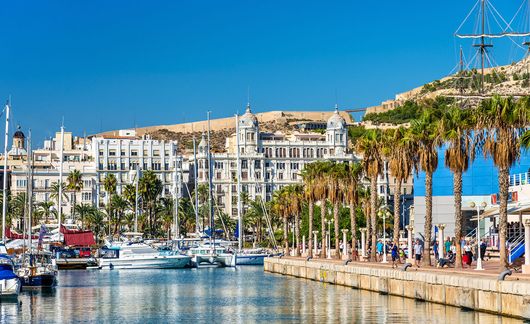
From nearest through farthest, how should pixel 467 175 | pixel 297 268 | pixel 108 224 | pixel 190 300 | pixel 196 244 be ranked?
pixel 190 300
pixel 297 268
pixel 467 175
pixel 196 244
pixel 108 224

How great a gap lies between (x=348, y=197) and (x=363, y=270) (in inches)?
957

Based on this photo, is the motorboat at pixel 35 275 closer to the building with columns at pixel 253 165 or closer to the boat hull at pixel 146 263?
the boat hull at pixel 146 263

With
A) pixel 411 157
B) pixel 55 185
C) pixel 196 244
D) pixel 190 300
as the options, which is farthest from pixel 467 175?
pixel 55 185

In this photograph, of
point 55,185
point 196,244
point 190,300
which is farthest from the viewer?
point 55,185

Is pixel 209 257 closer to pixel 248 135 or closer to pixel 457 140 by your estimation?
pixel 457 140

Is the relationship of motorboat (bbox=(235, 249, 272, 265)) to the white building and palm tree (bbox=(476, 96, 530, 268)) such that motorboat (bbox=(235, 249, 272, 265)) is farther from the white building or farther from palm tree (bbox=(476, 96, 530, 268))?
the white building

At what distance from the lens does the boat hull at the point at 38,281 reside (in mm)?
68206

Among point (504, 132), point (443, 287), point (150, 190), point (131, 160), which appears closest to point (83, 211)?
point (150, 190)

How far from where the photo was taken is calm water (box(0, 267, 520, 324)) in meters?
46.3

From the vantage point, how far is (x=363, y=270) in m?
63.1

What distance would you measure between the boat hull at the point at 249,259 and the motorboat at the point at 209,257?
1.29 m

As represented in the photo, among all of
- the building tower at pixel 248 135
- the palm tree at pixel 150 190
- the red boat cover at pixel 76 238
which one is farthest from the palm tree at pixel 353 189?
the building tower at pixel 248 135

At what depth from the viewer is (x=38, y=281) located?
2704 inches

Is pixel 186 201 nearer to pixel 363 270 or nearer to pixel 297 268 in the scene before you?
pixel 297 268
